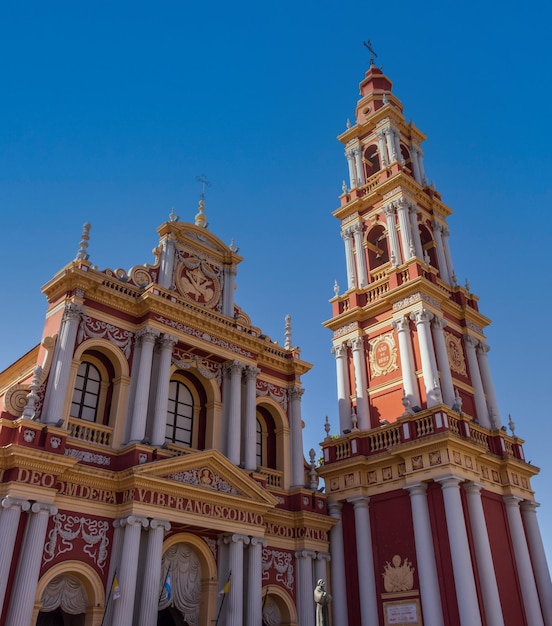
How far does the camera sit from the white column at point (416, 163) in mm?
28886

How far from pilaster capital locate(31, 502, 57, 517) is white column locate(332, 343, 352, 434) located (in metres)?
11.4

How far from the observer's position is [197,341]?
19922 millimetres

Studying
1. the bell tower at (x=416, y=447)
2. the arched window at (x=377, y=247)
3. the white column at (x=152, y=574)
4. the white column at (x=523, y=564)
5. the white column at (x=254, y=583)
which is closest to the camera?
the white column at (x=152, y=574)

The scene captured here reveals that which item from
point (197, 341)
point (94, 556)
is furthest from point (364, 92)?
point (94, 556)

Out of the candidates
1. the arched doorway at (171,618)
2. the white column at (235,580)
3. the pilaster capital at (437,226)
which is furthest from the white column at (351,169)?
the arched doorway at (171,618)

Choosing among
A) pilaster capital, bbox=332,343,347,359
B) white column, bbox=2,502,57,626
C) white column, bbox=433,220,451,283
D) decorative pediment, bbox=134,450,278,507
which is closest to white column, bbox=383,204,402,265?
white column, bbox=433,220,451,283

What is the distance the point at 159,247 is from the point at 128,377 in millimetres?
5153

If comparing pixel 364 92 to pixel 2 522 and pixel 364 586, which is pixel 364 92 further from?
pixel 2 522

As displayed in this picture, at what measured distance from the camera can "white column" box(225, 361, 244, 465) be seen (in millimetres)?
19452

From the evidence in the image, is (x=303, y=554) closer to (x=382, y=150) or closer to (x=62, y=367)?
(x=62, y=367)

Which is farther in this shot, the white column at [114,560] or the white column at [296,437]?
the white column at [296,437]

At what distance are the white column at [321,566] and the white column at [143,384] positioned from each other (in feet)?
24.5

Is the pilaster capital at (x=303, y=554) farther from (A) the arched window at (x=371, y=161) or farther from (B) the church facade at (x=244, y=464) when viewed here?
(A) the arched window at (x=371, y=161)

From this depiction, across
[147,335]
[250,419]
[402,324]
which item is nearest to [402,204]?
[402,324]
